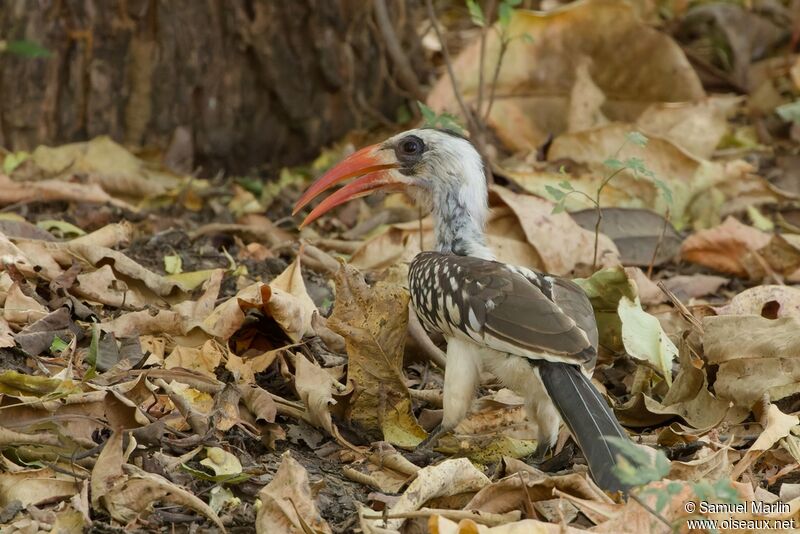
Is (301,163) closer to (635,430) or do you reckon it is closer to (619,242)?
(619,242)

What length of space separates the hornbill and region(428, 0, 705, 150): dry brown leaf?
2183 mm

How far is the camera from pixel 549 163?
20.2ft

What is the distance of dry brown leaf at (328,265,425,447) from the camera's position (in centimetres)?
383

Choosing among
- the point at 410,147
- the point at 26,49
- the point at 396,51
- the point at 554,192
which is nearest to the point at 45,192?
the point at 26,49

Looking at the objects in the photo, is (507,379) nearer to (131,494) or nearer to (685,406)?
(685,406)

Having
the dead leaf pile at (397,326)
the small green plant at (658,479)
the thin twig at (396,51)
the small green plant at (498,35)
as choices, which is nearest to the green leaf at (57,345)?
the dead leaf pile at (397,326)

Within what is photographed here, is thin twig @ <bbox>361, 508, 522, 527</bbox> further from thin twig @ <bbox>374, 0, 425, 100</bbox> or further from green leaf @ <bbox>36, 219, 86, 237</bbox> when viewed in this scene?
thin twig @ <bbox>374, 0, 425, 100</bbox>

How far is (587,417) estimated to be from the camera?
10.9ft

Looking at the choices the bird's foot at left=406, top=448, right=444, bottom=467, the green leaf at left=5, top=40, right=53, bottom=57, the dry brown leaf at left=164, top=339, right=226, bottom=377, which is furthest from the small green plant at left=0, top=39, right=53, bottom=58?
the bird's foot at left=406, top=448, right=444, bottom=467

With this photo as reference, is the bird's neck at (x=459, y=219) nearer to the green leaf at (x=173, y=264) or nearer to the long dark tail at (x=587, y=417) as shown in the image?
the long dark tail at (x=587, y=417)

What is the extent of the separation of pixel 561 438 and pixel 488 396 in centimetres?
37

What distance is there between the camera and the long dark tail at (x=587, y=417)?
3164 mm

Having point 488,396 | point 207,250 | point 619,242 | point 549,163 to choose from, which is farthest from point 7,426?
point 549,163

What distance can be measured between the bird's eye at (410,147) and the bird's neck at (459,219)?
0.21 m
